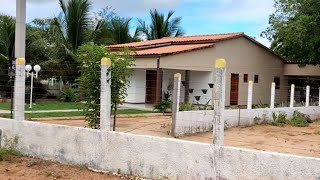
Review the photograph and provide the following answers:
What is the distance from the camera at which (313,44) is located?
20469mm

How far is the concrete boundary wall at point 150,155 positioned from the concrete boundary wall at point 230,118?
4110 mm

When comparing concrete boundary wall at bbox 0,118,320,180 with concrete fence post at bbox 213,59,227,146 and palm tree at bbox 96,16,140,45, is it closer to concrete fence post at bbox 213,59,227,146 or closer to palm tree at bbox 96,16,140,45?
concrete fence post at bbox 213,59,227,146

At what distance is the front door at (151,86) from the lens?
2069cm

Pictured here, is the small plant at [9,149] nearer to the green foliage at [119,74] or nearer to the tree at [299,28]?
the green foliage at [119,74]

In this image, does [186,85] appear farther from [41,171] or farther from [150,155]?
[150,155]

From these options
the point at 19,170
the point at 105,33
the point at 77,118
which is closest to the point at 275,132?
the point at 77,118

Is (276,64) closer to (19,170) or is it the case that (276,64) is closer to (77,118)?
(77,118)

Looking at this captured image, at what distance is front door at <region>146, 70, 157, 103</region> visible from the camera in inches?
815

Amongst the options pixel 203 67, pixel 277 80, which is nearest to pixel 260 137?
pixel 203 67

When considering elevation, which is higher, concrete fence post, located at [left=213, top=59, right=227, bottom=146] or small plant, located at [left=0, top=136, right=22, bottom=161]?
concrete fence post, located at [left=213, top=59, right=227, bottom=146]

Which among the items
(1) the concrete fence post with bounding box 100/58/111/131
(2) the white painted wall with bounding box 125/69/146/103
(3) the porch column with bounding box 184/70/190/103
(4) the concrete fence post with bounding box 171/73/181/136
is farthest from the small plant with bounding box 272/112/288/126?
(1) the concrete fence post with bounding box 100/58/111/131

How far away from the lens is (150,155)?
21.4ft

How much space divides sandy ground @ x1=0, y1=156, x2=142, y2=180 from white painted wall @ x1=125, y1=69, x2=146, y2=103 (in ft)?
42.8

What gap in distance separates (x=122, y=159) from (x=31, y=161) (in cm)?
201
